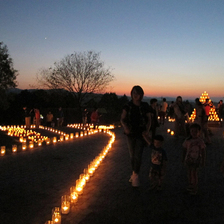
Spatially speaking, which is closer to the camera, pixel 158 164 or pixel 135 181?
pixel 158 164

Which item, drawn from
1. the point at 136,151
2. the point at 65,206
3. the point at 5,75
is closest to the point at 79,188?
the point at 65,206

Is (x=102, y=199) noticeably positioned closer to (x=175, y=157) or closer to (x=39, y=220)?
(x=39, y=220)

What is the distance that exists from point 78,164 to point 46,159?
1286 mm

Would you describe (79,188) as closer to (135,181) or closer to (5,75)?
(135,181)

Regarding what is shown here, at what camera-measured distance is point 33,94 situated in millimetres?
32125

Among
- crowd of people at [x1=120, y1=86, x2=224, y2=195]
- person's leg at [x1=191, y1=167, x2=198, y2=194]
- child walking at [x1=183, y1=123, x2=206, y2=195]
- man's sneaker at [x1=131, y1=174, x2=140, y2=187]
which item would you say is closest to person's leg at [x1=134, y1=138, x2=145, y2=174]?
crowd of people at [x1=120, y1=86, x2=224, y2=195]

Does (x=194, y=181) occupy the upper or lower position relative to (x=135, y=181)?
upper

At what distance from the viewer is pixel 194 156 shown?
5.48m

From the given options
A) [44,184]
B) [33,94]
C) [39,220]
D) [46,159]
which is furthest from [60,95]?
[39,220]

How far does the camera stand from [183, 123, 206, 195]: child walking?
17.9 ft

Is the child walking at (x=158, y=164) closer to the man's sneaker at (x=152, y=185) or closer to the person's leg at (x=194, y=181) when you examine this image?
the man's sneaker at (x=152, y=185)

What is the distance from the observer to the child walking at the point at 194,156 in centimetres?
546

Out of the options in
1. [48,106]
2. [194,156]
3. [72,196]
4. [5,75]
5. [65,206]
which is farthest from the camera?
[48,106]

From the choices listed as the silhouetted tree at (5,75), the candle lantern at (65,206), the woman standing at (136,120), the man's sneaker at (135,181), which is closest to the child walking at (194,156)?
the woman standing at (136,120)
